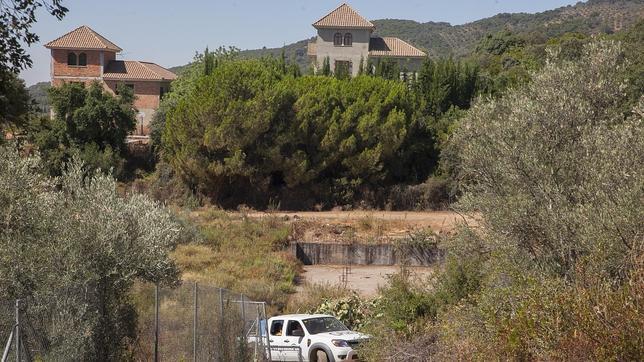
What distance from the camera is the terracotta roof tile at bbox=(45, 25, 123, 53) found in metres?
82.6

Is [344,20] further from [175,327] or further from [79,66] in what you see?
[175,327]

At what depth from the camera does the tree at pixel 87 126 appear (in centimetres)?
5634

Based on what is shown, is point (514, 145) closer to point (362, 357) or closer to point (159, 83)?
point (362, 357)

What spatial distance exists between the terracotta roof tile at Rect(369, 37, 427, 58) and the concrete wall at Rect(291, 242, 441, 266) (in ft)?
147

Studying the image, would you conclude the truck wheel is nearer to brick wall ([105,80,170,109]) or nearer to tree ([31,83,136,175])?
tree ([31,83,136,175])

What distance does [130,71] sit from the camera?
85125 millimetres

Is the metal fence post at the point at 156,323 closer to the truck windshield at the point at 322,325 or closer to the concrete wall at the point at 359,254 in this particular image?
the truck windshield at the point at 322,325

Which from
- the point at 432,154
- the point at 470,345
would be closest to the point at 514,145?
the point at 470,345

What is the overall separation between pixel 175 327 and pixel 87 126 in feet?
147

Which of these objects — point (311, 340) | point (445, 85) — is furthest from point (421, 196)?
point (311, 340)

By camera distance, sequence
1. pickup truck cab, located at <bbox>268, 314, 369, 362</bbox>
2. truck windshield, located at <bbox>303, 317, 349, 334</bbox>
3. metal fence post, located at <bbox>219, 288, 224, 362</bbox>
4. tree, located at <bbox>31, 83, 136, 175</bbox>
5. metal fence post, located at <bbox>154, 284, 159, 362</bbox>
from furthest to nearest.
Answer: tree, located at <bbox>31, 83, 136, 175</bbox> → truck windshield, located at <bbox>303, 317, 349, 334</bbox> → pickup truck cab, located at <bbox>268, 314, 369, 362</bbox> → metal fence post, located at <bbox>219, 288, 224, 362</bbox> → metal fence post, located at <bbox>154, 284, 159, 362</bbox>

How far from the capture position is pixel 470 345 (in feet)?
45.9

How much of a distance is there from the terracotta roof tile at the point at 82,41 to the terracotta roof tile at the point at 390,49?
24.9 m

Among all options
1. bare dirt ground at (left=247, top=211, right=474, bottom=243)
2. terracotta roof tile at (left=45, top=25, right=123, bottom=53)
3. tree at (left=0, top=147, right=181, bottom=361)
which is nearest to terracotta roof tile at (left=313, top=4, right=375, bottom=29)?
terracotta roof tile at (left=45, top=25, right=123, bottom=53)
